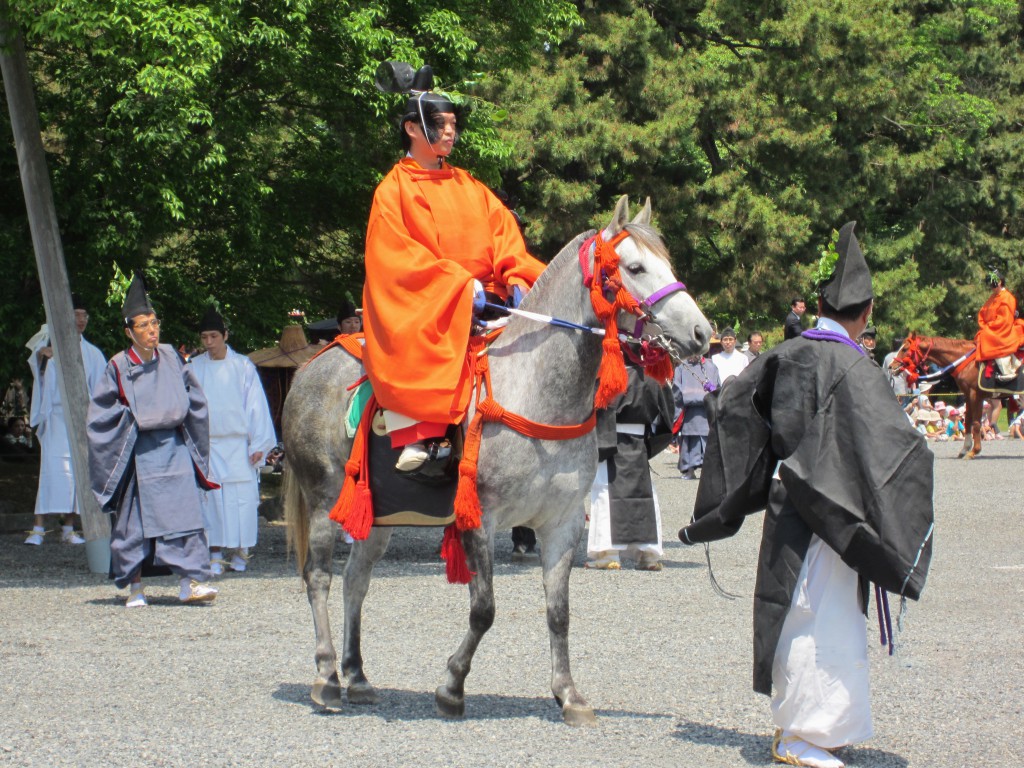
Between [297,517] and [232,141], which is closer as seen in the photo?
[297,517]

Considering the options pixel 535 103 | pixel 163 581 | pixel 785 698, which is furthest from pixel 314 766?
pixel 535 103

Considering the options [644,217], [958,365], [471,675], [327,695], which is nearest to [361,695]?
[327,695]

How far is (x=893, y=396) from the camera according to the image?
199 inches

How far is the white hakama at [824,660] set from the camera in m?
5.04

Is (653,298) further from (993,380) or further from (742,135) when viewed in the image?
(742,135)

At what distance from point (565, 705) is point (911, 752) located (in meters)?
1.41

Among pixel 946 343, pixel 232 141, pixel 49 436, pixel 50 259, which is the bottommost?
pixel 49 436

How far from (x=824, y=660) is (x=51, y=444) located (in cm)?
1011

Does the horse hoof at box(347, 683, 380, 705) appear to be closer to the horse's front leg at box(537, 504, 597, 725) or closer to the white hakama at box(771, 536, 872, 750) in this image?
the horse's front leg at box(537, 504, 597, 725)

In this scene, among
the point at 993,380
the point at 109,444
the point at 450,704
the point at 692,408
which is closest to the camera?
the point at 450,704

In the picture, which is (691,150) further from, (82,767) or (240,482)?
(82,767)

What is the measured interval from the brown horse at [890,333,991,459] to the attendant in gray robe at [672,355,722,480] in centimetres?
545

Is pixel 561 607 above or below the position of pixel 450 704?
above

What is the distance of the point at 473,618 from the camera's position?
6.05 meters
